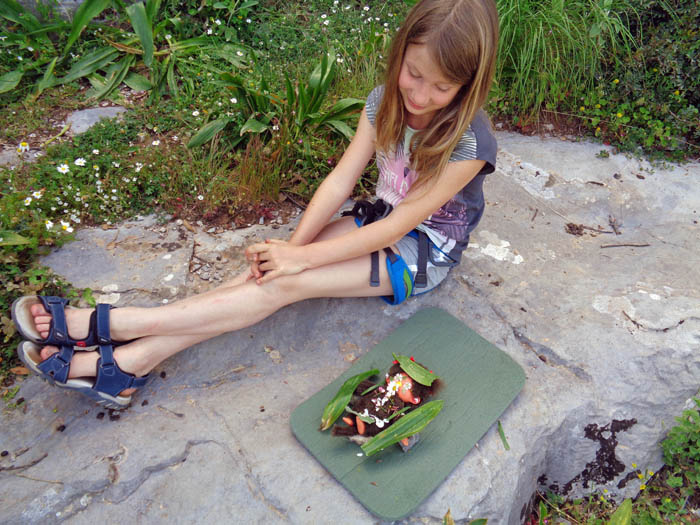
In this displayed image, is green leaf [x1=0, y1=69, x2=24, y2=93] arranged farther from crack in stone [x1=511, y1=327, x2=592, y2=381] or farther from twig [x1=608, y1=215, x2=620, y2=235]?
twig [x1=608, y1=215, x2=620, y2=235]

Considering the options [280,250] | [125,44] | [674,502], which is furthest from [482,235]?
[125,44]

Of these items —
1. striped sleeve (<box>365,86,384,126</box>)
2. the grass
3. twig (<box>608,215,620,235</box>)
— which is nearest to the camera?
striped sleeve (<box>365,86,384,126</box>)

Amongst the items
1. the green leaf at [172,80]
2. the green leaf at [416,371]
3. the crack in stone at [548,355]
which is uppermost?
the green leaf at [172,80]

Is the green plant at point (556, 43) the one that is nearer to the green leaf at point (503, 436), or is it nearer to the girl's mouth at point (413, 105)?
the girl's mouth at point (413, 105)

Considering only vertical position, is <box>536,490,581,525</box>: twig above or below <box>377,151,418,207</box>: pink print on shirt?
below

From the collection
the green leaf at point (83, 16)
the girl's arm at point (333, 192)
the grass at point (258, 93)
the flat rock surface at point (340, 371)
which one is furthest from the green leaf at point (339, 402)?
the green leaf at point (83, 16)

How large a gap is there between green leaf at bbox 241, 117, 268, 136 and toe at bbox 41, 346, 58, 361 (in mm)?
1711

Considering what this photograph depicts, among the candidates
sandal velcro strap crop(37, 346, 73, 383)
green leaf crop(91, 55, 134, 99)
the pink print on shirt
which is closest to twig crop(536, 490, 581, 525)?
the pink print on shirt

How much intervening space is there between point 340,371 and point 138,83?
2953 millimetres

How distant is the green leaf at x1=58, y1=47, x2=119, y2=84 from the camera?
3.93m

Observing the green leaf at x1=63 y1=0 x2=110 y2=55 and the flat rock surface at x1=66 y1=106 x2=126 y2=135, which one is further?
the green leaf at x1=63 y1=0 x2=110 y2=55

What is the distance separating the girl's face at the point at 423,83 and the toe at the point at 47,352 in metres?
1.95

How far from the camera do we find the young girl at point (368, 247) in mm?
2010

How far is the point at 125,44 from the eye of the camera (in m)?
Answer: 4.05
